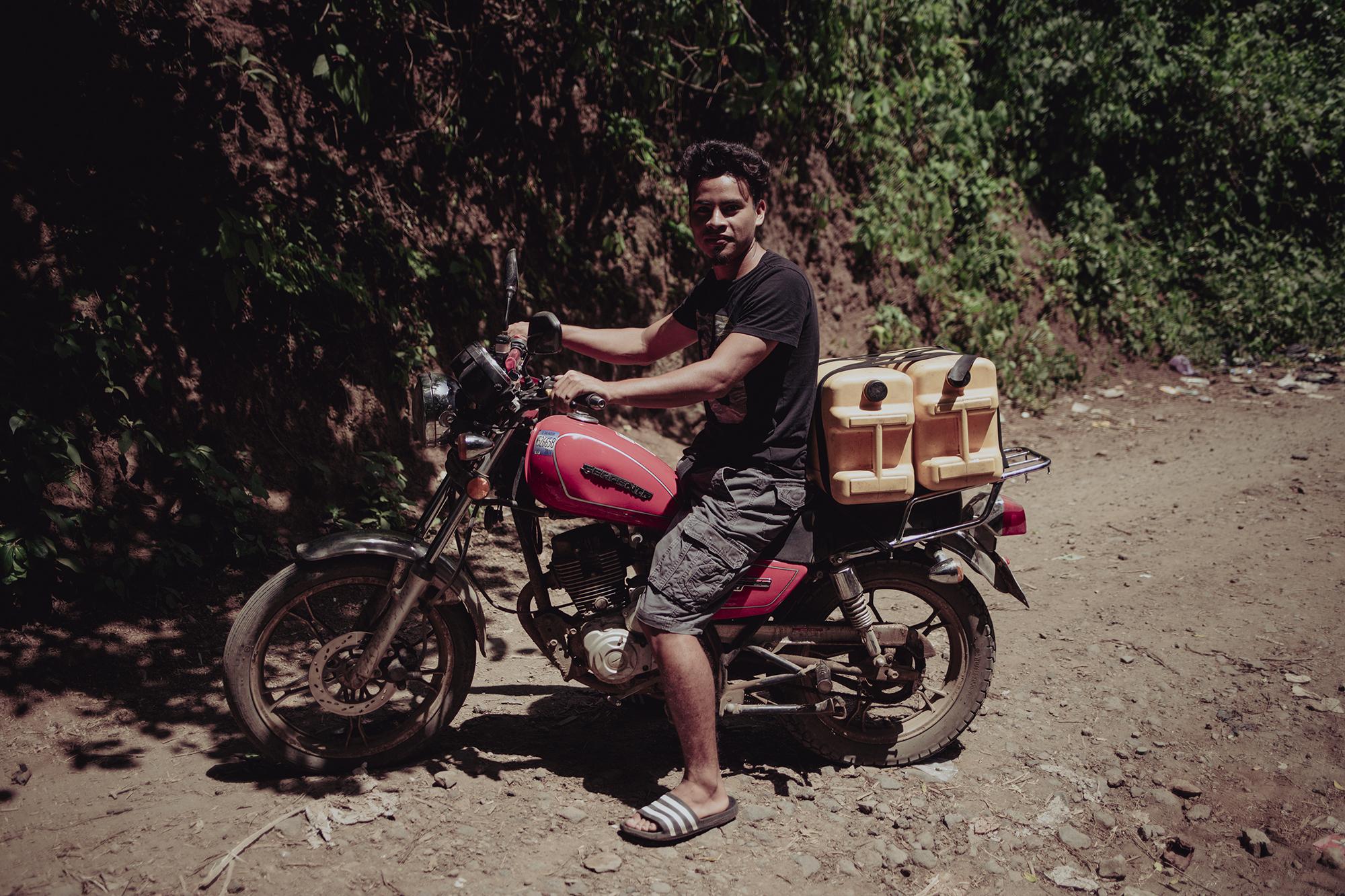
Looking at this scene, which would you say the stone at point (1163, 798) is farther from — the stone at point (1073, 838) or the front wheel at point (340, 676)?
the front wheel at point (340, 676)

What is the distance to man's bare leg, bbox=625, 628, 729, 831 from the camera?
2900 millimetres

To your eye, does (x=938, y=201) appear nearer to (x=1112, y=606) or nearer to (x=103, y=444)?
(x=1112, y=606)

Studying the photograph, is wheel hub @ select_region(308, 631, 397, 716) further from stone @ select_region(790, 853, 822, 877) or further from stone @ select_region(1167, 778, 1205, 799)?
stone @ select_region(1167, 778, 1205, 799)

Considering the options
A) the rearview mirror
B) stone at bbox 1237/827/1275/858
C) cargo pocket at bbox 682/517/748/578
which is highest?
the rearview mirror

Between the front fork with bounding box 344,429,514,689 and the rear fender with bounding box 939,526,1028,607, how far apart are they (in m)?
1.56

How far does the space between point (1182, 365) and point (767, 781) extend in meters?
8.00

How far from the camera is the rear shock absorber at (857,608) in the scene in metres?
3.14

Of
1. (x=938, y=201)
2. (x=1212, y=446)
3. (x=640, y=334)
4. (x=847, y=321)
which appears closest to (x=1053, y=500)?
(x=1212, y=446)

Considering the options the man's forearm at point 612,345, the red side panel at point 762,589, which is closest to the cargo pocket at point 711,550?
the red side panel at point 762,589

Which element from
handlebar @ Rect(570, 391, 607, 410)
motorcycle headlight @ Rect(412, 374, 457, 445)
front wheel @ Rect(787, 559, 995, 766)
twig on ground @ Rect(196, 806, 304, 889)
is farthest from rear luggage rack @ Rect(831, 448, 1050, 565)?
twig on ground @ Rect(196, 806, 304, 889)

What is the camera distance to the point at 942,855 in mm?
2908

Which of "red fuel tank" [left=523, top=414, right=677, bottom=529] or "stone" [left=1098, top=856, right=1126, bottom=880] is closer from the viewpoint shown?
"stone" [left=1098, top=856, right=1126, bottom=880]

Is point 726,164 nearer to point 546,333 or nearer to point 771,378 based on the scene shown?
point 771,378

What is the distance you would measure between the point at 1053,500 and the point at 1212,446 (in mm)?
1715
